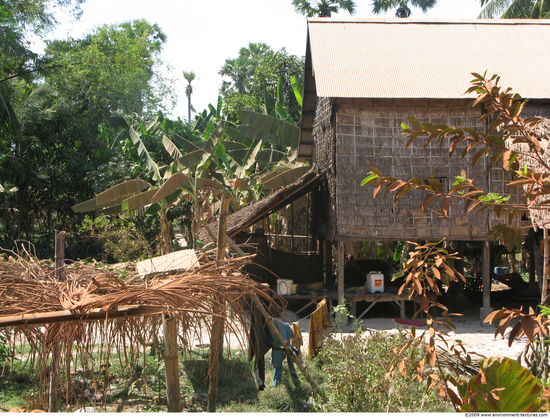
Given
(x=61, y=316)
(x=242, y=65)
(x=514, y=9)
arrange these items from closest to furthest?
(x=61, y=316) < (x=514, y=9) < (x=242, y=65)

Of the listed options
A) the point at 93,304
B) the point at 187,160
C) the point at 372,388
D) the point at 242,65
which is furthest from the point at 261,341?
the point at 242,65

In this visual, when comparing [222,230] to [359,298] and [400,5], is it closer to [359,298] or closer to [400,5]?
[359,298]

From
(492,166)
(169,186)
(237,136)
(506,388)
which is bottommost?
(506,388)

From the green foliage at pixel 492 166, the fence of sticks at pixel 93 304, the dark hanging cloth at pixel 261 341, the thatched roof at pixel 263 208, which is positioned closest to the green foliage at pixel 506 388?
the green foliage at pixel 492 166

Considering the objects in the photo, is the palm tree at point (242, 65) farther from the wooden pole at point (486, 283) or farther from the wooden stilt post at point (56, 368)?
the wooden stilt post at point (56, 368)

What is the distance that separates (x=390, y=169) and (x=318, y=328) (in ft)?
15.0

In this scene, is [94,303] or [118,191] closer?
[94,303]

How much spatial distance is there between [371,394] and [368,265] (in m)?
8.52

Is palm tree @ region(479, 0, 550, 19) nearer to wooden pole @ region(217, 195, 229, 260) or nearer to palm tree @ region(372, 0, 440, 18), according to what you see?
palm tree @ region(372, 0, 440, 18)

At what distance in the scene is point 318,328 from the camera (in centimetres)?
759

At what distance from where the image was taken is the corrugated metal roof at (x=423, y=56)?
410 inches

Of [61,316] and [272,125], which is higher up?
[272,125]

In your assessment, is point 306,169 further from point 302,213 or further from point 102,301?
point 102,301

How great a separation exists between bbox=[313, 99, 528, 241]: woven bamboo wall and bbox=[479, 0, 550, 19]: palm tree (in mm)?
13528
